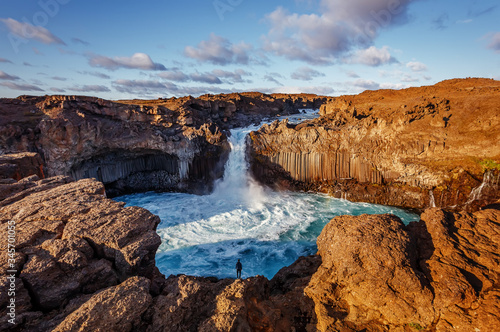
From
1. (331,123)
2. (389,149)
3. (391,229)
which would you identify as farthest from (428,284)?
(331,123)

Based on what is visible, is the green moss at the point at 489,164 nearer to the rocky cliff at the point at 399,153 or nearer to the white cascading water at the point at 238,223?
the rocky cliff at the point at 399,153

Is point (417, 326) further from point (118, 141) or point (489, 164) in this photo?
point (118, 141)

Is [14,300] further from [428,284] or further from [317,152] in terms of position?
[317,152]

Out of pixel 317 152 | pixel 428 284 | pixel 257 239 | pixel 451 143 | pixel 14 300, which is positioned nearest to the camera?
pixel 14 300

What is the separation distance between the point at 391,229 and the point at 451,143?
16181mm

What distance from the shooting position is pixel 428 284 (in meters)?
4.42

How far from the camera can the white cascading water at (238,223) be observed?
→ 43.9 feet

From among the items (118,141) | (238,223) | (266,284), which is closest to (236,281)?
(266,284)

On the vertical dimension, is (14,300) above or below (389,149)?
below

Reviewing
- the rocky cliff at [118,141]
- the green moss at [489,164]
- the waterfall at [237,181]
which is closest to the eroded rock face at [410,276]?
the green moss at [489,164]

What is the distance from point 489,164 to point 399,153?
17.2 feet

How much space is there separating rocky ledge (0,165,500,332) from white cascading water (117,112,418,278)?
7782 millimetres

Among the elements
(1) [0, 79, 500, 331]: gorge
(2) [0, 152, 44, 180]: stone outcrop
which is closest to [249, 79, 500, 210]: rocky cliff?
(1) [0, 79, 500, 331]: gorge

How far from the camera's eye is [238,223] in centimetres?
1767
